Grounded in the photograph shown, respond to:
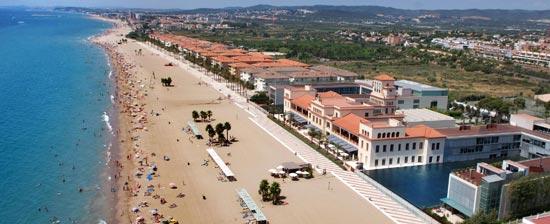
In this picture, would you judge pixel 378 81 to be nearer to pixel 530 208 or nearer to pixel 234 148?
pixel 234 148

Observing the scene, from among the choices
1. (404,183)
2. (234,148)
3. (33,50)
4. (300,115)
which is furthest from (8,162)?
(33,50)

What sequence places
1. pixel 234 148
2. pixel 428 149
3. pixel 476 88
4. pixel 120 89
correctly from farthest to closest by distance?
pixel 476 88 < pixel 120 89 < pixel 234 148 < pixel 428 149

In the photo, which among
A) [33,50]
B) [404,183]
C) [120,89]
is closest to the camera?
[404,183]

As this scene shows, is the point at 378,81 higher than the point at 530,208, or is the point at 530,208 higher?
the point at 378,81

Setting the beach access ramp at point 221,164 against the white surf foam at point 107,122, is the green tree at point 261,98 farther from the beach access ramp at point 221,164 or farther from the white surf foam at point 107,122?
the beach access ramp at point 221,164

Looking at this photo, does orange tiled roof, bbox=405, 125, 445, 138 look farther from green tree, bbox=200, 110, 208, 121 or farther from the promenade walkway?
green tree, bbox=200, 110, 208, 121

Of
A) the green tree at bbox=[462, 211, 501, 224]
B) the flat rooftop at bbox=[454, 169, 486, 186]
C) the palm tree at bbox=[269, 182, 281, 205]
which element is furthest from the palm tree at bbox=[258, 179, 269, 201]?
the green tree at bbox=[462, 211, 501, 224]

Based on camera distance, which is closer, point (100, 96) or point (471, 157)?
point (471, 157)
